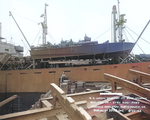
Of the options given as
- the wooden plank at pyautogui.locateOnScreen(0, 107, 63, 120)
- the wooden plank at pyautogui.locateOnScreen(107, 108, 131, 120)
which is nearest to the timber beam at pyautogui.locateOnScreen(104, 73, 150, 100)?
the wooden plank at pyautogui.locateOnScreen(107, 108, 131, 120)

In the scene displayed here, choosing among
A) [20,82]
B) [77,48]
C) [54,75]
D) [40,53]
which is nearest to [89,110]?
[54,75]

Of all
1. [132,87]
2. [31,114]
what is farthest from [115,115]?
[31,114]

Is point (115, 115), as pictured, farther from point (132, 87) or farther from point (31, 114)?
point (31, 114)

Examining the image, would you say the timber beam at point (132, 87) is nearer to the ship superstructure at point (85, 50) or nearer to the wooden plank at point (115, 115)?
the wooden plank at point (115, 115)

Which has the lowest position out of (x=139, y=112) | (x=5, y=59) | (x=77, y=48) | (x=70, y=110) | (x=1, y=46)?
(x=139, y=112)

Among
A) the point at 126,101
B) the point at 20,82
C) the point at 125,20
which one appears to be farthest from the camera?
the point at 125,20

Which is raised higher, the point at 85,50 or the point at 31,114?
the point at 85,50

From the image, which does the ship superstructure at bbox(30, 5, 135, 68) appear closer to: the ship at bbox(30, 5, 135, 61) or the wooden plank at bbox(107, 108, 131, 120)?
the ship at bbox(30, 5, 135, 61)

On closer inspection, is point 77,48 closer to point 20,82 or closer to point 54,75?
point 54,75

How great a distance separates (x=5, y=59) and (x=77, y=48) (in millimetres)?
8319

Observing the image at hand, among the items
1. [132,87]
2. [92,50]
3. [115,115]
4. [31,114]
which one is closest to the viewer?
[31,114]

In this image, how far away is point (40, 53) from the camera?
1128 cm

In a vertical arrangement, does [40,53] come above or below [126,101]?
above

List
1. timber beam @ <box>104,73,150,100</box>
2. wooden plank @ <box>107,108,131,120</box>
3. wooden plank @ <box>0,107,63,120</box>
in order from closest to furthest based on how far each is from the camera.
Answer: wooden plank @ <box>0,107,63,120</box> < timber beam @ <box>104,73,150,100</box> < wooden plank @ <box>107,108,131,120</box>
